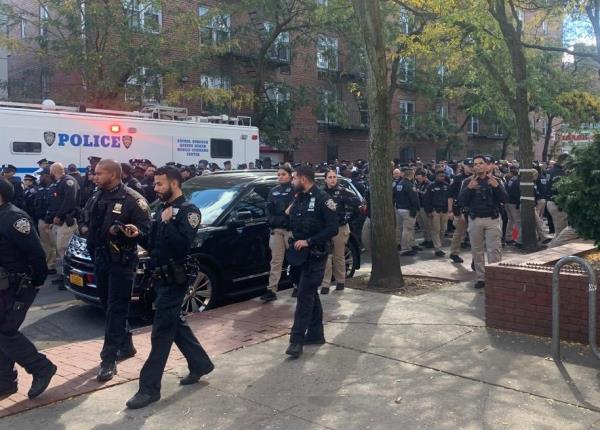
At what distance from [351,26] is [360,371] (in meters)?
17.1

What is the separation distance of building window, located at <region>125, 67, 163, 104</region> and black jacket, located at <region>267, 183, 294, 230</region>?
39.4 feet

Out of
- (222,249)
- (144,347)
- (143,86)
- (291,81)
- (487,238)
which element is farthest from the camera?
(291,81)

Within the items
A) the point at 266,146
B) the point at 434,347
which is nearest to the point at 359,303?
the point at 434,347

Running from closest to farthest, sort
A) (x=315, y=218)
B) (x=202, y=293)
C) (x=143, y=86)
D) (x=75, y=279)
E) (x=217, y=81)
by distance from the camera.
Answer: (x=315, y=218), (x=75, y=279), (x=202, y=293), (x=143, y=86), (x=217, y=81)

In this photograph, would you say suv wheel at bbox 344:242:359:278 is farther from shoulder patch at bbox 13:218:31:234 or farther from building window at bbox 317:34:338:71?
building window at bbox 317:34:338:71

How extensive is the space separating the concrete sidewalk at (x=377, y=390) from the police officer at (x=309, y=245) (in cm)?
19

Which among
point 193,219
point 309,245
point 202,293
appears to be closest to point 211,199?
point 202,293

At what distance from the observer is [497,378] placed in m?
4.98

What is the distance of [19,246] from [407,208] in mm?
9187

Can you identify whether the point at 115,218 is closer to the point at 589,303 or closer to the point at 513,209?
the point at 589,303

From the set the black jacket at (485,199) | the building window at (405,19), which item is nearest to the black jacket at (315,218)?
the black jacket at (485,199)

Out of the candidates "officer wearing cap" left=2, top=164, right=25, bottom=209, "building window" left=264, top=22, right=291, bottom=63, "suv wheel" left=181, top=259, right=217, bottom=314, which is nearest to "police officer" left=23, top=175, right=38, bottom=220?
"officer wearing cap" left=2, top=164, right=25, bottom=209

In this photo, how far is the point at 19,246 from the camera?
15.5 feet

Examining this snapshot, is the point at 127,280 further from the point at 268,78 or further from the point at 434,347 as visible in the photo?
the point at 268,78
